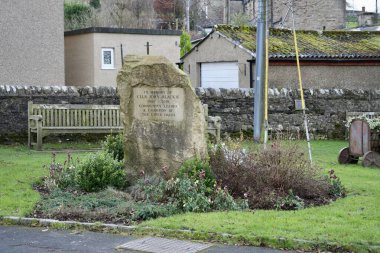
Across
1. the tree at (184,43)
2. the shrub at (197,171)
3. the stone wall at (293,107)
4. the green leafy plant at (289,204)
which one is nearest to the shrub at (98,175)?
the shrub at (197,171)

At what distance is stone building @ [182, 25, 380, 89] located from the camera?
1021 inches

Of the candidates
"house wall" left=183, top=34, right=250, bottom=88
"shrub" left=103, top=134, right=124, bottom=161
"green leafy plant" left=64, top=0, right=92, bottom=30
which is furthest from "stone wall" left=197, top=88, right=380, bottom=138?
"green leafy plant" left=64, top=0, right=92, bottom=30

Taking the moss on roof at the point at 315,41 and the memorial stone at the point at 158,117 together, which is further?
the moss on roof at the point at 315,41

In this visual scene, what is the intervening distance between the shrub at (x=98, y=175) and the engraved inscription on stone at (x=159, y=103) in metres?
0.99

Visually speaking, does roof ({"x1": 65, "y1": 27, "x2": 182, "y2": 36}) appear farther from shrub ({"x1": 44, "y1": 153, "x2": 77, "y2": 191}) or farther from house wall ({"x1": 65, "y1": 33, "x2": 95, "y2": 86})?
shrub ({"x1": 44, "y1": 153, "x2": 77, "y2": 191})

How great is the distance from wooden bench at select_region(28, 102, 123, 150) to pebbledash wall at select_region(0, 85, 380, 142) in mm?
950

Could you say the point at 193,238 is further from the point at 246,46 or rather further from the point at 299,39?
the point at 299,39

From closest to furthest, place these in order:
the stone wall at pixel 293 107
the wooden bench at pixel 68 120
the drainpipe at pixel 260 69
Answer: the drainpipe at pixel 260 69 → the wooden bench at pixel 68 120 → the stone wall at pixel 293 107

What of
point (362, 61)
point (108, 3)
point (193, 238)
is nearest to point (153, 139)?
point (193, 238)

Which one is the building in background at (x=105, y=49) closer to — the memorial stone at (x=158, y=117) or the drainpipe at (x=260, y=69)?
the drainpipe at (x=260, y=69)

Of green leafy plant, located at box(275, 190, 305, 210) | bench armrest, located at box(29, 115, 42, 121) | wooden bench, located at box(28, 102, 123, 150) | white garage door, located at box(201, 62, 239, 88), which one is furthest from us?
white garage door, located at box(201, 62, 239, 88)

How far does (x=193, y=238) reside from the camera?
332 inches

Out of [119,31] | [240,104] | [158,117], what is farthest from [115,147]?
[119,31]

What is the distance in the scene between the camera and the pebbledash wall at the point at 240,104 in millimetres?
19984
